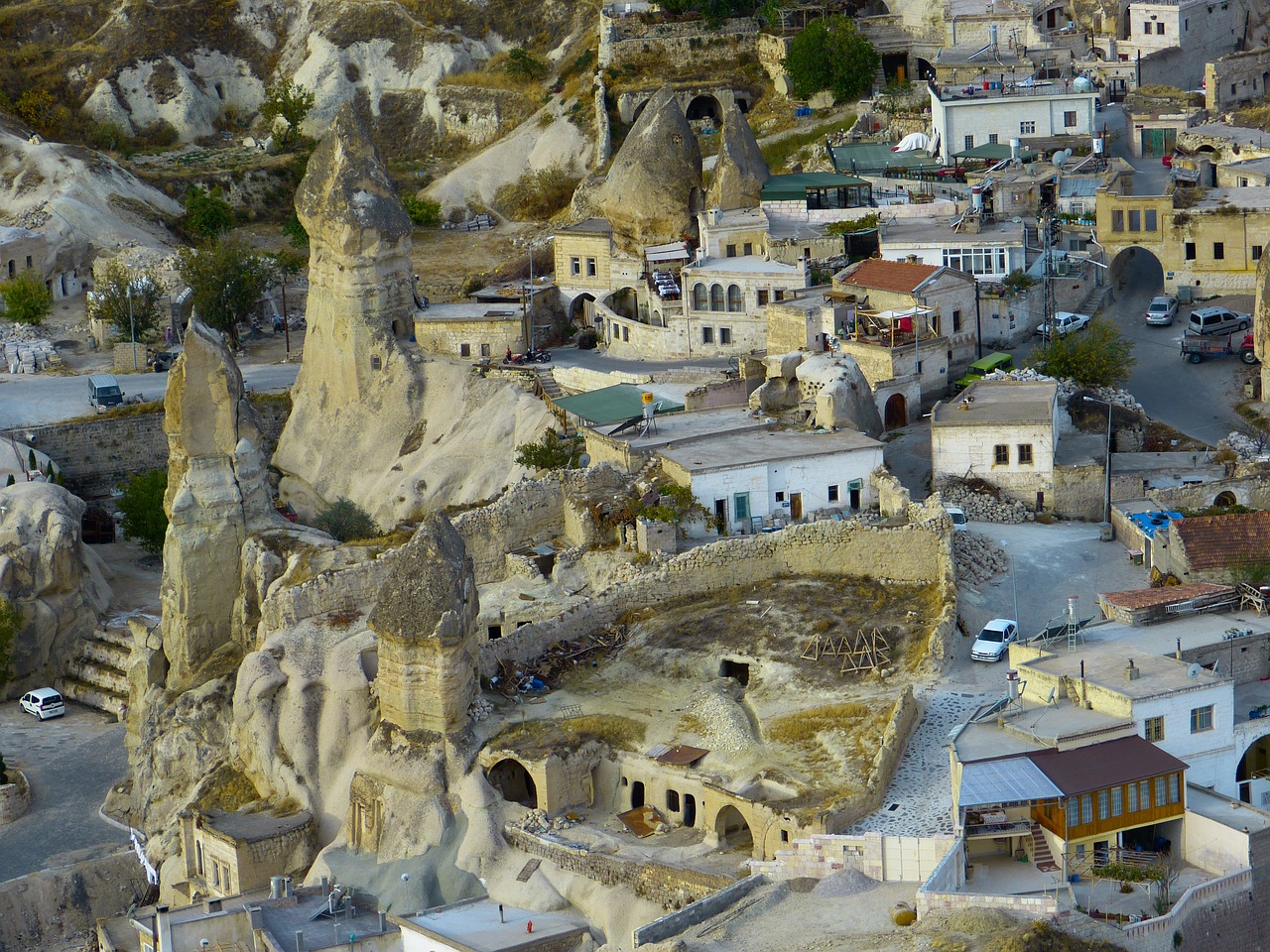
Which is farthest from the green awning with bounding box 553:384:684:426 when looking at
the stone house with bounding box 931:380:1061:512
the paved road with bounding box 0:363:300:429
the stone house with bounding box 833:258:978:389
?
the paved road with bounding box 0:363:300:429

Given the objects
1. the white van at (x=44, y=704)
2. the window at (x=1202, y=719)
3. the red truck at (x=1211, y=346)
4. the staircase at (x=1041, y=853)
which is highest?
the red truck at (x=1211, y=346)

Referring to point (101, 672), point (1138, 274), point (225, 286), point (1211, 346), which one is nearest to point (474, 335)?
point (225, 286)

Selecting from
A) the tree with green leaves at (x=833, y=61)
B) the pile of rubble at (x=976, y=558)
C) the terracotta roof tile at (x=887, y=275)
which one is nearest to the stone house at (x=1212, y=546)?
the pile of rubble at (x=976, y=558)

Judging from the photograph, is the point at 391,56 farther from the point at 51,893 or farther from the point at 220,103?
the point at 51,893

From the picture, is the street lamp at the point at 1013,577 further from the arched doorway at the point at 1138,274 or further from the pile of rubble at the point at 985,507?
the arched doorway at the point at 1138,274

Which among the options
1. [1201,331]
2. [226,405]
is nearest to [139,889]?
[226,405]

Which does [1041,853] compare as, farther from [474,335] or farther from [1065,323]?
[474,335]

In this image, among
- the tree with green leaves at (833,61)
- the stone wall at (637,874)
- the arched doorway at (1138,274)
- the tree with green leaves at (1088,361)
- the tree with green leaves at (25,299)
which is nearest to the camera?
the stone wall at (637,874)
